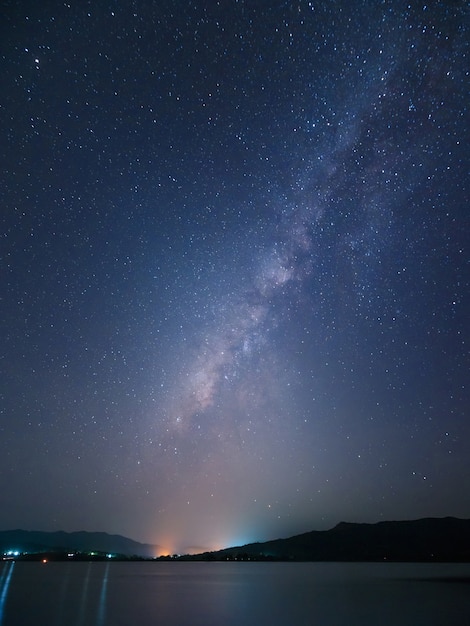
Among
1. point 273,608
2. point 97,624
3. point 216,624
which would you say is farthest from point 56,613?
point 273,608

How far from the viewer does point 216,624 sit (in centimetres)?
3303

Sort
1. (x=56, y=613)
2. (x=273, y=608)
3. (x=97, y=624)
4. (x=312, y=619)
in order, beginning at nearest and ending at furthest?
(x=97, y=624) < (x=312, y=619) < (x=56, y=613) < (x=273, y=608)

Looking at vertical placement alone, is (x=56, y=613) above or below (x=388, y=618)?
above

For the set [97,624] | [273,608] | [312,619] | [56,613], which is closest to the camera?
[97,624]

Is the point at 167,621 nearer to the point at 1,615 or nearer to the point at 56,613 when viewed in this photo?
the point at 56,613

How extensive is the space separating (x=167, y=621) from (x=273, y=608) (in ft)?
38.5

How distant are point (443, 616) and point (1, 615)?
30.4 meters

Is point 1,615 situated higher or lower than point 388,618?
higher

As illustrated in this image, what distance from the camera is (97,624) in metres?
30.4

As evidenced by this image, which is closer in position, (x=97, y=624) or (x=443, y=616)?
(x=97, y=624)

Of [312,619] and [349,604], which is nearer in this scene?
[312,619]

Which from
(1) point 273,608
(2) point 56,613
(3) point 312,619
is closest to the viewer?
(3) point 312,619

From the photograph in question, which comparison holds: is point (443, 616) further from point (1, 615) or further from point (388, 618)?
point (1, 615)

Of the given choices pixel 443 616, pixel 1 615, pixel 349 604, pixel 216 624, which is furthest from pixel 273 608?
pixel 1 615
